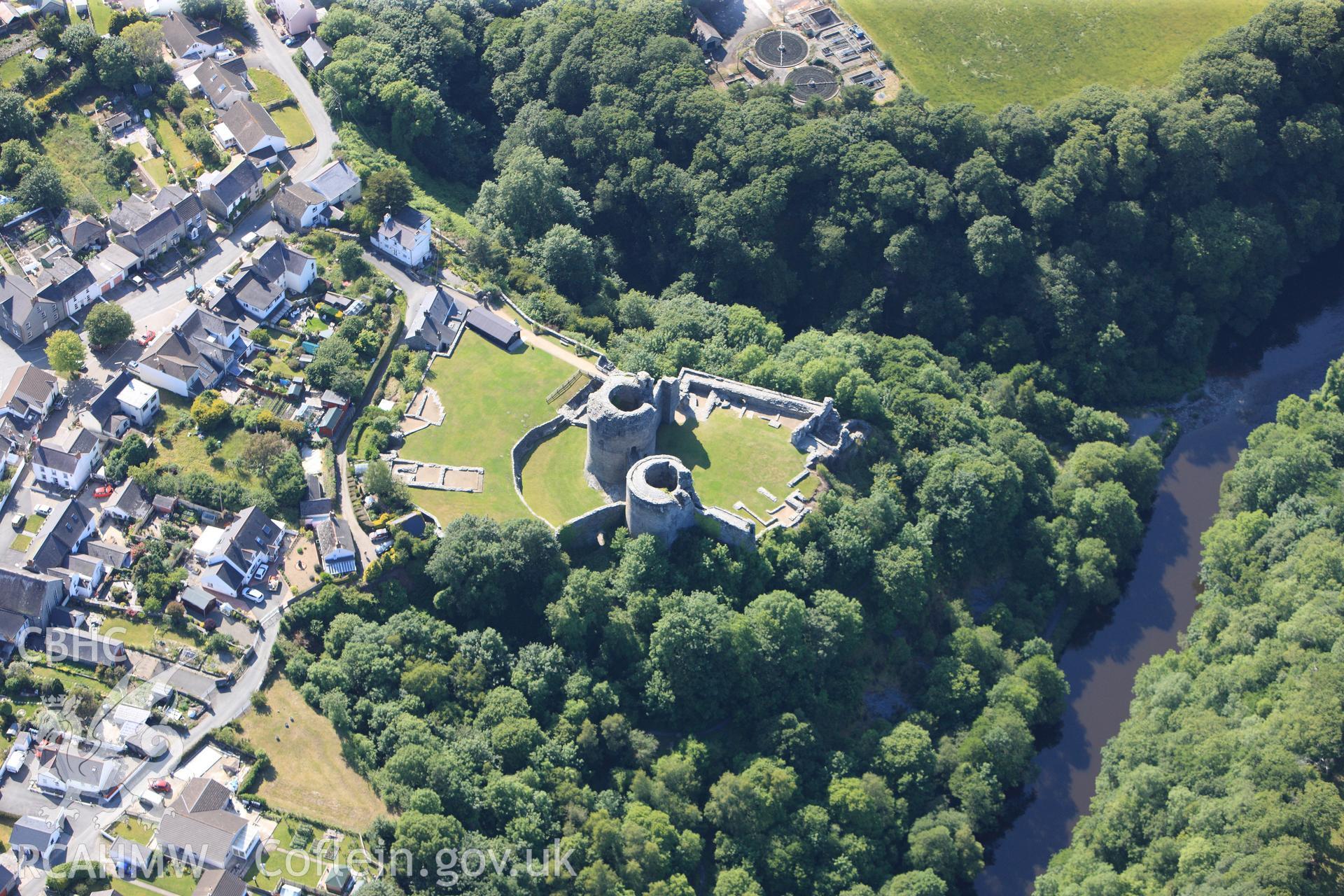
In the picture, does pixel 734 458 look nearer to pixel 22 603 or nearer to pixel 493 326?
pixel 493 326

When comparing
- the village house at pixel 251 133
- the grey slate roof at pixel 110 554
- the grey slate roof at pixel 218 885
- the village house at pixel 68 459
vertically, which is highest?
the village house at pixel 251 133

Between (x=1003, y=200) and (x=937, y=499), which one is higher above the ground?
(x=1003, y=200)

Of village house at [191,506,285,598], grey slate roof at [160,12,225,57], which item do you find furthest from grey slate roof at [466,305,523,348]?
grey slate roof at [160,12,225,57]

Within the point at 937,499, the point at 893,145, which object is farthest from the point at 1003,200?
the point at 937,499

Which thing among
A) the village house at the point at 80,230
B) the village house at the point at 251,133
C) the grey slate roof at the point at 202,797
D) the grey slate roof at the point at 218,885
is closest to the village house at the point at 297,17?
the village house at the point at 251,133

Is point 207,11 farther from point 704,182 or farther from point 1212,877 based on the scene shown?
point 1212,877

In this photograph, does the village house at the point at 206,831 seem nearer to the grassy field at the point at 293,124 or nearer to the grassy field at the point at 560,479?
the grassy field at the point at 560,479

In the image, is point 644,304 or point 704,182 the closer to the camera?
point 644,304
